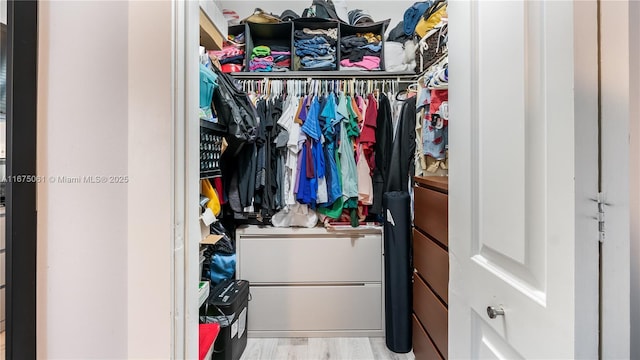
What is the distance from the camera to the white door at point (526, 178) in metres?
0.46

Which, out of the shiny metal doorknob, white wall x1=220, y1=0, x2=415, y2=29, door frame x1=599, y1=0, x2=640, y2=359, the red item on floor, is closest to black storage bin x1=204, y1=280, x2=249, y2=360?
the red item on floor

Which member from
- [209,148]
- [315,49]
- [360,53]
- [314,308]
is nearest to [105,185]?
[209,148]

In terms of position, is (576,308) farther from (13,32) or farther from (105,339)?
(13,32)

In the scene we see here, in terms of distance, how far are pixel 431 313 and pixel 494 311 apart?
85cm

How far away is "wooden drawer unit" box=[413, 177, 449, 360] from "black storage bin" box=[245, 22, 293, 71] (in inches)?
56.4

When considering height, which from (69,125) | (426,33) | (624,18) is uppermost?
(426,33)

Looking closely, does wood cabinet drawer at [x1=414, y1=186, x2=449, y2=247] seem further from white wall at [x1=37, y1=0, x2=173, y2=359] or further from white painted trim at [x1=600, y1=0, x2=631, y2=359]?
white wall at [x1=37, y1=0, x2=173, y2=359]

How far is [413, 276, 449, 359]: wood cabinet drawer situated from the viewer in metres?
1.28

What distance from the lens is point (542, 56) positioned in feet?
1.76

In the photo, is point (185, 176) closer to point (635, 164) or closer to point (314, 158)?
point (635, 164)

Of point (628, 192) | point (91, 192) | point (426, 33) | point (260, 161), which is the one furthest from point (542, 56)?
point (260, 161)

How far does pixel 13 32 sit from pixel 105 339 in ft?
2.05

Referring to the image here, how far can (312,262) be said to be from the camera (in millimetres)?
2176

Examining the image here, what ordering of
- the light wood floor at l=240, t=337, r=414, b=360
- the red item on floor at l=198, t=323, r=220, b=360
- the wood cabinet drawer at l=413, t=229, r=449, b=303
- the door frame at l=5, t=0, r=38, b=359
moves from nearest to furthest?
the door frame at l=5, t=0, r=38, b=359 < the red item on floor at l=198, t=323, r=220, b=360 < the wood cabinet drawer at l=413, t=229, r=449, b=303 < the light wood floor at l=240, t=337, r=414, b=360
